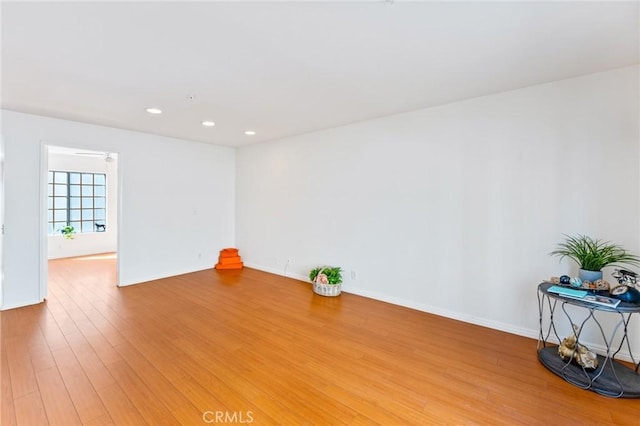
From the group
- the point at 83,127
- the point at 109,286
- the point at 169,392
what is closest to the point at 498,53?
the point at 169,392

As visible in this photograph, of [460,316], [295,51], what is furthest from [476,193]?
[295,51]

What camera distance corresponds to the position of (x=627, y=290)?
213 cm

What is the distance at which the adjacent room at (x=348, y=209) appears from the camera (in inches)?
73.9

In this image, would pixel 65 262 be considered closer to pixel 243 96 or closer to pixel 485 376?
pixel 243 96

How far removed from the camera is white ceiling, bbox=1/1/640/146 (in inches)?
67.4

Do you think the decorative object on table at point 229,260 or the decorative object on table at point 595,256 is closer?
the decorative object on table at point 595,256

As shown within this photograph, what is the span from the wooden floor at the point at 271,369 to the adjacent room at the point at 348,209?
2 cm

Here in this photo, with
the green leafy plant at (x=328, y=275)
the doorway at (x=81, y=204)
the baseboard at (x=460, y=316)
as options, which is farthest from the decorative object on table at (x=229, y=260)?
the doorway at (x=81, y=204)

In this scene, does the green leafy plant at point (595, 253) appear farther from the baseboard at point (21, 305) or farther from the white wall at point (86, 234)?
the white wall at point (86, 234)

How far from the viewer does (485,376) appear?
7.47ft

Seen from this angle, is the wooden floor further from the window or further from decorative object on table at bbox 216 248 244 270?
the window

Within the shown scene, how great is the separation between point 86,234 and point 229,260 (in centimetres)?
433

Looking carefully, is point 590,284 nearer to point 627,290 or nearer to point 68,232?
point 627,290

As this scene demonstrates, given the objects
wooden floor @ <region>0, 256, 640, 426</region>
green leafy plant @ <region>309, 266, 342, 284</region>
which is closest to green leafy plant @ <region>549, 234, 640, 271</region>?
wooden floor @ <region>0, 256, 640, 426</region>
